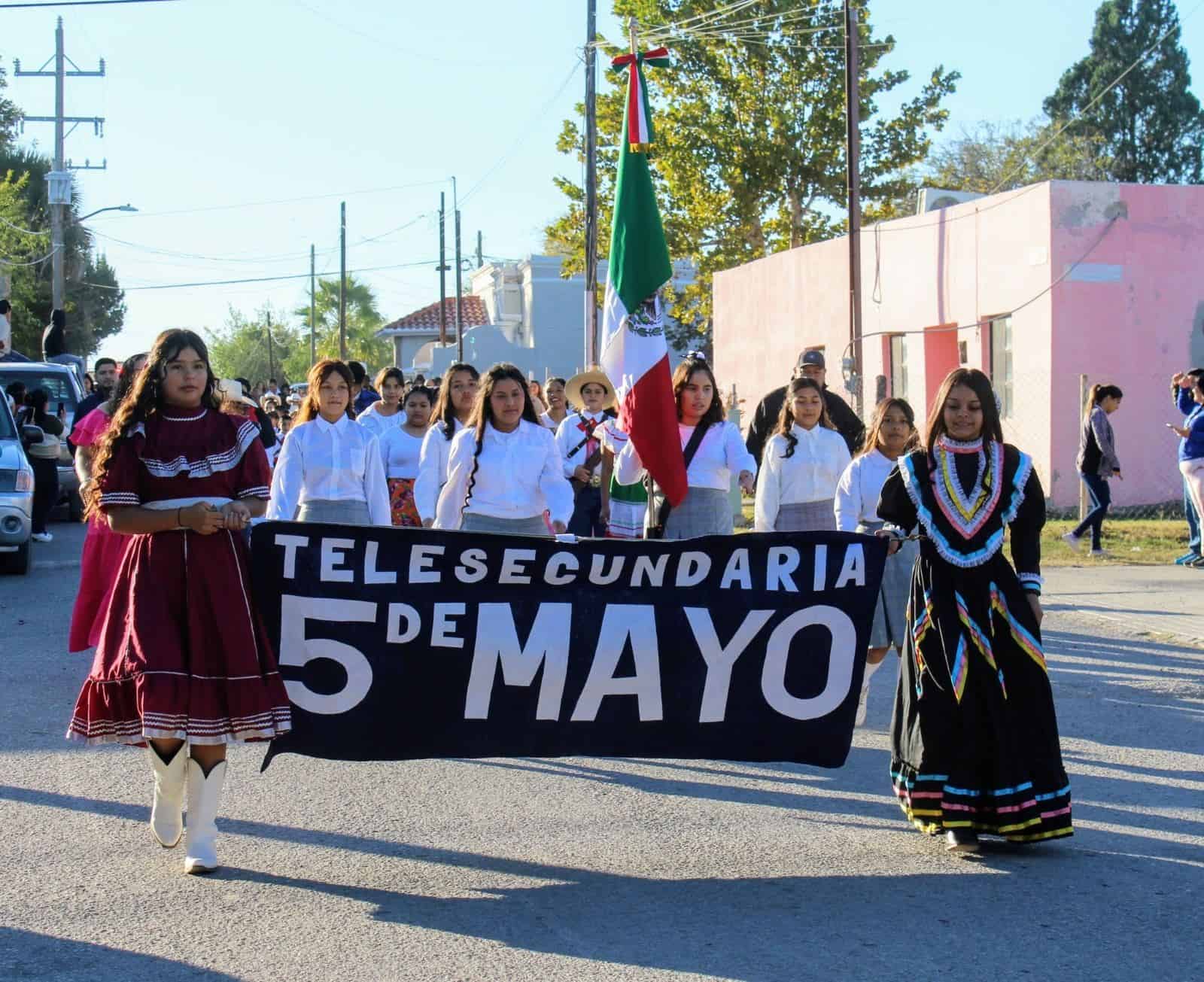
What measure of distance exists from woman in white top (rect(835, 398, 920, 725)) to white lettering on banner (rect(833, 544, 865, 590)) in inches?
57.4

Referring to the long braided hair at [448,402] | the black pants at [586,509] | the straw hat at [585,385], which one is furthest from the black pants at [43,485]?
the long braided hair at [448,402]

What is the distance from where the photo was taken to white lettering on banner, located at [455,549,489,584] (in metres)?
5.96

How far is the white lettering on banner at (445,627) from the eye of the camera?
5922 mm

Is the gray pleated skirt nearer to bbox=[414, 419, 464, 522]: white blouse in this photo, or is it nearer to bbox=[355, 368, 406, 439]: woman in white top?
bbox=[414, 419, 464, 522]: white blouse

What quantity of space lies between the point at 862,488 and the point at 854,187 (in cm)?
1528

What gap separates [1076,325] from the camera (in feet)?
Result: 65.8

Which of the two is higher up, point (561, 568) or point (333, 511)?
point (333, 511)

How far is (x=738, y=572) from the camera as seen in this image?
19.8ft

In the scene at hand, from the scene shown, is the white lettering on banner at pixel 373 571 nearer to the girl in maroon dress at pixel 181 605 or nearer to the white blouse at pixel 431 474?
the girl in maroon dress at pixel 181 605

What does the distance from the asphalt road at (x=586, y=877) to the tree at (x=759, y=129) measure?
96.3ft

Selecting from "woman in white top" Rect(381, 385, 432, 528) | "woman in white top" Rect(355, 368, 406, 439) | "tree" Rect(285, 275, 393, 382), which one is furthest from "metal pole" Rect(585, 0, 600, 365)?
"tree" Rect(285, 275, 393, 382)

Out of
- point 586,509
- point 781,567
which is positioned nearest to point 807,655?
point 781,567

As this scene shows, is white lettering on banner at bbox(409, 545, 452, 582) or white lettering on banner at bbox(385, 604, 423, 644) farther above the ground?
white lettering on banner at bbox(409, 545, 452, 582)

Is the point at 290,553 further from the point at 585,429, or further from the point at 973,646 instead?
the point at 585,429
